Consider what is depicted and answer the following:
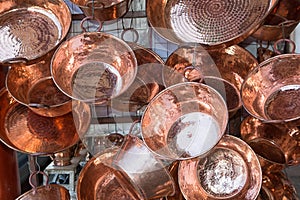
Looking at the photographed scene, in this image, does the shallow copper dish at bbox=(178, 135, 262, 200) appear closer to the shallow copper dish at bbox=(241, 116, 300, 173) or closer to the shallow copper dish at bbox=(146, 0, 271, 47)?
Result: the shallow copper dish at bbox=(241, 116, 300, 173)

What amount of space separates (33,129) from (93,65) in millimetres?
286

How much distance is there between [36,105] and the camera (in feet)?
3.20

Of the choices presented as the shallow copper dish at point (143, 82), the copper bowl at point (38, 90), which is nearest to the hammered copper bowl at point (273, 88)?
the shallow copper dish at point (143, 82)

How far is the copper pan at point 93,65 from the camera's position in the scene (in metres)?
0.94

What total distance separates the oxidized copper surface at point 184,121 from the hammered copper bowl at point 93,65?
0.11 m

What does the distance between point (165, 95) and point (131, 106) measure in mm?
133

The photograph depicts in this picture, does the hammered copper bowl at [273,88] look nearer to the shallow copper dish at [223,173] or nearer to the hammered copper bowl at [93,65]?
the shallow copper dish at [223,173]

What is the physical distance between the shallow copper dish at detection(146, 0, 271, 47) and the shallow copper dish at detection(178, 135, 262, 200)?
0.27 meters

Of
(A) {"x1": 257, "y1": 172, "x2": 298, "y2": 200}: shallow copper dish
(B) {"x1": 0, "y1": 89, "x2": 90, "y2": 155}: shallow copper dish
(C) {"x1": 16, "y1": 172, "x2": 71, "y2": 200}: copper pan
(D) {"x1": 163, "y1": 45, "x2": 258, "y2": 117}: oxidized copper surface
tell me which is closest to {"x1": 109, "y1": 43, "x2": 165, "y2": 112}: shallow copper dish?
(D) {"x1": 163, "y1": 45, "x2": 258, "y2": 117}: oxidized copper surface

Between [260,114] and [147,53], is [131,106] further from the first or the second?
[260,114]

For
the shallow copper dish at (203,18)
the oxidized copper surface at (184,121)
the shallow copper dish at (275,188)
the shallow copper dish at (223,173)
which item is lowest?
the shallow copper dish at (275,188)

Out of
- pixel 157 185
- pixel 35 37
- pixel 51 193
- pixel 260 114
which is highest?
pixel 35 37

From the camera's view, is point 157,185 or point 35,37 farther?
point 35,37

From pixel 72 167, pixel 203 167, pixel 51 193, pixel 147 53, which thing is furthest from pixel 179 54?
pixel 72 167
